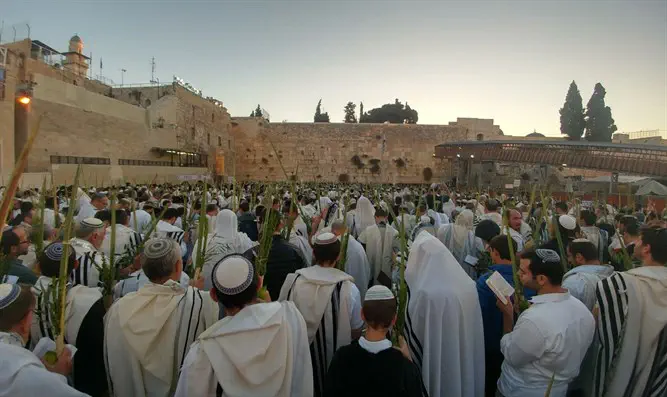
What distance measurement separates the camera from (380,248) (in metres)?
4.65

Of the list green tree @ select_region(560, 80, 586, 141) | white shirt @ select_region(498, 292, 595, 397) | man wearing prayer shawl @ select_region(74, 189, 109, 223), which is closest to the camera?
white shirt @ select_region(498, 292, 595, 397)

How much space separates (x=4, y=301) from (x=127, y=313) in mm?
521

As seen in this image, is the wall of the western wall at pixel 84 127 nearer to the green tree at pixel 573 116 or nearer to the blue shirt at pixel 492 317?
the blue shirt at pixel 492 317

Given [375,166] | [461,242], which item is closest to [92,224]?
[461,242]

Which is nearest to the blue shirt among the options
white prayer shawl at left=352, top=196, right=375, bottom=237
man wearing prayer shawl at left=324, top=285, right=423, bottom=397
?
man wearing prayer shawl at left=324, top=285, right=423, bottom=397

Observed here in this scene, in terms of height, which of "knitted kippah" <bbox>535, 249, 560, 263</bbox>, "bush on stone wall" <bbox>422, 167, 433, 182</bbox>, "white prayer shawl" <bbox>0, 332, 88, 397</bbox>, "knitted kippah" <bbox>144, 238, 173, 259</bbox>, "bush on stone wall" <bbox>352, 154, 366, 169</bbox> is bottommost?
"white prayer shawl" <bbox>0, 332, 88, 397</bbox>

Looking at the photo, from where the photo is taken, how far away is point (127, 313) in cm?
198

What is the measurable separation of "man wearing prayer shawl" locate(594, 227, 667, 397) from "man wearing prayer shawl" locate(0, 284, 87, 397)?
98.0 inches

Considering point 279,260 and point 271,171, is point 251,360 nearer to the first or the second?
point 279,260

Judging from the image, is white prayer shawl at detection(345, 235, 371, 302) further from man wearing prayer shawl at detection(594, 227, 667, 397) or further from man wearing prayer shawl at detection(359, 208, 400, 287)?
man wearing prayer shawl at detection(594, 227, 667, 397)

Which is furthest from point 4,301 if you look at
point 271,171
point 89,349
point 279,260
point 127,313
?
point 271,171

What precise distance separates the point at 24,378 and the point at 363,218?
14.6 feet

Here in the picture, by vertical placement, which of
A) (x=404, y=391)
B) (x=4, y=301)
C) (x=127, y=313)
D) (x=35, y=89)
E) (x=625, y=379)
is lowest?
(x=625, y=379)

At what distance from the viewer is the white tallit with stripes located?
6.85 ft
